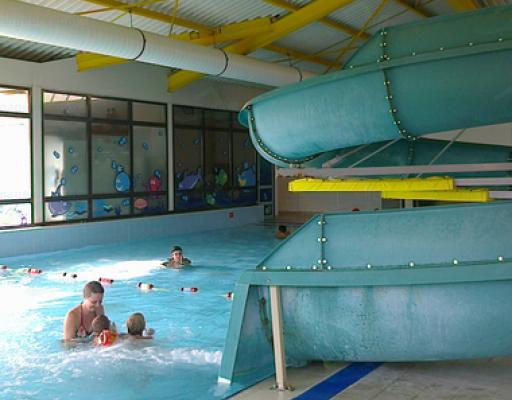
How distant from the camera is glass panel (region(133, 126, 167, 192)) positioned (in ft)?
54.2

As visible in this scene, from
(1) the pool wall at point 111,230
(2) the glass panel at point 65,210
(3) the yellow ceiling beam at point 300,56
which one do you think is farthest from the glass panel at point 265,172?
(2) the glass panel at point 65,210

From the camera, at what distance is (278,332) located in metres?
4.59

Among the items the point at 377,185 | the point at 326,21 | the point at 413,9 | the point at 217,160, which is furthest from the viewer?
the point at 217,160

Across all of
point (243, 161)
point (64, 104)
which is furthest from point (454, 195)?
point (243, 161)

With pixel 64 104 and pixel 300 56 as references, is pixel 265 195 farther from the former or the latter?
pixel 64 104

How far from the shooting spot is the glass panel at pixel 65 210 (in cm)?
1416

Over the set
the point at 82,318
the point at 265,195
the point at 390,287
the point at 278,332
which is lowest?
the point at 82,318

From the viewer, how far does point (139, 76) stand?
16.3 metres

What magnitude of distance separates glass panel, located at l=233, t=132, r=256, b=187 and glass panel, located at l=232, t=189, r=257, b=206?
22 centimetres

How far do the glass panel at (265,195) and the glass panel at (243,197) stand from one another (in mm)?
510

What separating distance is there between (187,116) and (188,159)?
126 cm

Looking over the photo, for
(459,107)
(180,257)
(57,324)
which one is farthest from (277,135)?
(180,257)

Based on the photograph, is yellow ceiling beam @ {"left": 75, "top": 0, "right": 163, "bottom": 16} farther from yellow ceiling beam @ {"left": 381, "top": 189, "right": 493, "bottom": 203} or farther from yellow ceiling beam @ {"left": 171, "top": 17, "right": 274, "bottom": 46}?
yellow ceiling beam @ {"left": 381, "top": 189, "right": 493, "bottom": 203}

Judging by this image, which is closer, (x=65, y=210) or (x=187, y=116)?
(x=65, y=210)
